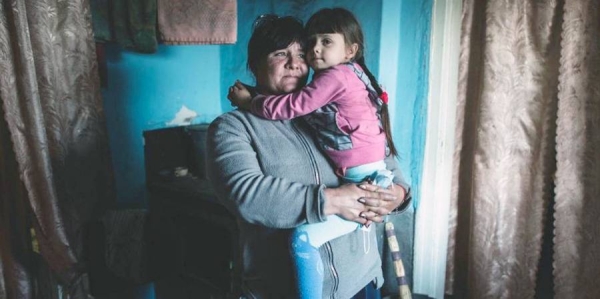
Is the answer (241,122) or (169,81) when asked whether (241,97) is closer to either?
(241,122)

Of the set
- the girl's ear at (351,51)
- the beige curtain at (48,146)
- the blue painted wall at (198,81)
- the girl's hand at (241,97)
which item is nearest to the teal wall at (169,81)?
the blue painted wall at (198,81)

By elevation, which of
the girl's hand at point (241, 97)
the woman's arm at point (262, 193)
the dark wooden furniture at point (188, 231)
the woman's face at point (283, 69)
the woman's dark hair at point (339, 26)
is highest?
the woman's dark hair at point (339, 26)

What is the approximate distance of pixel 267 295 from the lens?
1.18 metres

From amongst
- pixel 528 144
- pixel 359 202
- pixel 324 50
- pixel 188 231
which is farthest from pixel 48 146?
pixel 528 144

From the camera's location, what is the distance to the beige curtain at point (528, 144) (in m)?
1.71

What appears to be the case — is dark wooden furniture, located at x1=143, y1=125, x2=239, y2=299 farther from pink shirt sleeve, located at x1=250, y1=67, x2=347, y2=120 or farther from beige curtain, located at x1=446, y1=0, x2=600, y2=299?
beige curtain, located at x1=446, y1=0, x2=600, y2=299

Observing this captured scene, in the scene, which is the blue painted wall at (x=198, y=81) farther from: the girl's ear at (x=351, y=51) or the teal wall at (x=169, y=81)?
the girl's ear at (x=351, y=51)

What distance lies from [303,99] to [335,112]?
113 mm

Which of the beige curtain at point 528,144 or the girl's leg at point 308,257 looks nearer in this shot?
the girl's leg at point 308,257

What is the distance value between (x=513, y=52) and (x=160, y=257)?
179 cm

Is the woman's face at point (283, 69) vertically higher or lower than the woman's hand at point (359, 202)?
higher

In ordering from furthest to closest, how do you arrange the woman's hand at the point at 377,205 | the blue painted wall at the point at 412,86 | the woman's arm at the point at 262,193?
the blue painted wall at the point at 412,86 → the woman's hand at the point at 377,205 → the woman's arm at the point at 262,193

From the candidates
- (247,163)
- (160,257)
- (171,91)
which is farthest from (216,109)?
(247,163)

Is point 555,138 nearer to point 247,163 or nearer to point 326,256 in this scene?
point 326,256
